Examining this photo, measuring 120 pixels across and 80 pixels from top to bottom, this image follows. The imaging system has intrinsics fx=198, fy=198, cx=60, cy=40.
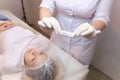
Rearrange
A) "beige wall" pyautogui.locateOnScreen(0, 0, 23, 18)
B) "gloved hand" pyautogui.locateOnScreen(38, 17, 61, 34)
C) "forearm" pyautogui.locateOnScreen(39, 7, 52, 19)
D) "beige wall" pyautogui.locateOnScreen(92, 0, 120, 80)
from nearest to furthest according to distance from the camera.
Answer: "gloved hand" pyautogui.locateOnScreen(38, 17, 61, 34) < "forearm" pyautogui.locateOnScreen(39, 7, 52, 19) < "beige wall" pyautogui.locateOnScreen(92, 0, 120, 80) < "beige wall" pyautogui.locateOnScreen(0, 0, 23, 18)

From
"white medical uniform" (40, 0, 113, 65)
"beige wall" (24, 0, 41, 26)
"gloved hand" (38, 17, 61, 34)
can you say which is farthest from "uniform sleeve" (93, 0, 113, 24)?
"beige wall" (24, 0, 41, 26)

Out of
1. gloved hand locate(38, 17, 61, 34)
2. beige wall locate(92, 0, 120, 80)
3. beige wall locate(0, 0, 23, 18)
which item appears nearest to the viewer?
gloved hand locate(38, 17, 61, 34)

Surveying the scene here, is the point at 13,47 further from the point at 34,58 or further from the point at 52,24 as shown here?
the point at 52,24

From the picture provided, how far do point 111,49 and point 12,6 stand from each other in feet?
4.15

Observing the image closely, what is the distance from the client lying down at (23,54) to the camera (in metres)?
1.00

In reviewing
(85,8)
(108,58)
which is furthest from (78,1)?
(108,58)

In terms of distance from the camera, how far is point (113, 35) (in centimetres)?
161

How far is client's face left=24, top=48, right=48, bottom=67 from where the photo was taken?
104 centimetres

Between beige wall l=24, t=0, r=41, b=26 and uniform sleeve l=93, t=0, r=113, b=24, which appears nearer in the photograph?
uniform sleeve l=93, t=0, r=113, b=24

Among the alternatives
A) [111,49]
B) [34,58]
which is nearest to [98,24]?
[34,58]

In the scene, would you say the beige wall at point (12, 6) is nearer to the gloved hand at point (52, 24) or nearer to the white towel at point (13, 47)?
the white towel at point (13, 47)

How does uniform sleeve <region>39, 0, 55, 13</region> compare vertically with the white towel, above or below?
above

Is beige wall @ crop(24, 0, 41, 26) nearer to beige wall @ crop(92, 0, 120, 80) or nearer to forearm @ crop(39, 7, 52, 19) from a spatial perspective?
beige wall @ crop(92, 0, 120, 80)

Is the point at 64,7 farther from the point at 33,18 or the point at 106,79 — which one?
the point at 33,18
